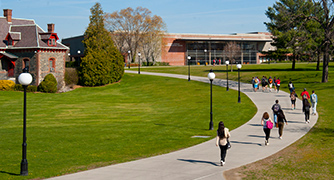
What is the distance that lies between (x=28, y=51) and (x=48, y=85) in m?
5.58

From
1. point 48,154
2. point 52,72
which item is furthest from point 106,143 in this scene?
point 52,72

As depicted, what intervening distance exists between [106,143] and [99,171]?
5.70 metres

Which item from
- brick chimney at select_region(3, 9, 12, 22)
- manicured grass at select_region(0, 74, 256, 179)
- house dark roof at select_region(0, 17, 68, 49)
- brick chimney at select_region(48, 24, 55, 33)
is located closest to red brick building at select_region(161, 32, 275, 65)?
brick chimney at select_region(48, 24, 55, 33)

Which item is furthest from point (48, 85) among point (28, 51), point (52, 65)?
point (28, 51)

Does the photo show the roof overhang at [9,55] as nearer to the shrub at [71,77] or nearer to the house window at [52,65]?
the house window at [52,65]

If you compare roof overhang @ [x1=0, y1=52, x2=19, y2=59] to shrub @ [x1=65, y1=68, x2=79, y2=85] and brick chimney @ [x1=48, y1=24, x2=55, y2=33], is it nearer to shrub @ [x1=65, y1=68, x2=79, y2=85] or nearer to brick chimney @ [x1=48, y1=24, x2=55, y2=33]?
brick chimney @ [x1=48, y1=24, x2=55, y2=33]

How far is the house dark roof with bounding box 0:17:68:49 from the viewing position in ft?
164

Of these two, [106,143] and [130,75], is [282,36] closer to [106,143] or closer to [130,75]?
[130,75]

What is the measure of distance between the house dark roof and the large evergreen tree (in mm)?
4909

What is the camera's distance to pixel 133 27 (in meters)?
85.2

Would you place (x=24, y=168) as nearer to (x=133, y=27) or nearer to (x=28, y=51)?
(x=28, y=51)

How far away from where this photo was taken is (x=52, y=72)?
51281mm

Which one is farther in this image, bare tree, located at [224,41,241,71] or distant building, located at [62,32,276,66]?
distant building, located at [62,32,276,66]

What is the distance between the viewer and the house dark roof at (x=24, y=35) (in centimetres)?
4994
